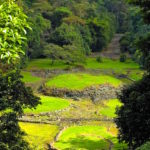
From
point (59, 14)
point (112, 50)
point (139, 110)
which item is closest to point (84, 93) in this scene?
point (139, 110)

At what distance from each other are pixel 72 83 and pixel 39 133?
22260 mm

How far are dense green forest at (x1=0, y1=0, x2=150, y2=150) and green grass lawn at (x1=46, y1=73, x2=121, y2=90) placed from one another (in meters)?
0.18

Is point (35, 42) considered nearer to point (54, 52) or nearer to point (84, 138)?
point (54, 52)

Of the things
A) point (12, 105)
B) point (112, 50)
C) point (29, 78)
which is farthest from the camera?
point (112, 50)

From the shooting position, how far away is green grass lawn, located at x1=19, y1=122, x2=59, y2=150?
36.4 meters

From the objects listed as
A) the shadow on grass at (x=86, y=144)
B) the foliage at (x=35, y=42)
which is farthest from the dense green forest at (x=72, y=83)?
the foliage at (x=35, y=42)

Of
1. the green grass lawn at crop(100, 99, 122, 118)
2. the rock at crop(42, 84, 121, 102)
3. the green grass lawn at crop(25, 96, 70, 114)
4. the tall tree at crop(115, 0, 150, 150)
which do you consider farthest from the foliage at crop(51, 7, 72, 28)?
the tall tree at crop(115, 0, 150, 150)

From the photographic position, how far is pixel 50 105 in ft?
170

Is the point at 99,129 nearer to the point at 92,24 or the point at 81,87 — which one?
the point at 81,87

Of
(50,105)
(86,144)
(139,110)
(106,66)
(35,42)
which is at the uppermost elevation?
(139,110)

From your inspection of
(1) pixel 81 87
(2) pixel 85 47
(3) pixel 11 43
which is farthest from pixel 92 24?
(3) pixel 11 43

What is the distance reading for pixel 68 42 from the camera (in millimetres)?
88125

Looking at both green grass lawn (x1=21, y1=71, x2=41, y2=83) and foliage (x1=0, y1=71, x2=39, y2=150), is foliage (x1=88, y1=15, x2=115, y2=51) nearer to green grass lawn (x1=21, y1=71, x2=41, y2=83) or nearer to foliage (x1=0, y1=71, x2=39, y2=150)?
green grass lawn (x1=21, y1=71, x2=41, y2=83)

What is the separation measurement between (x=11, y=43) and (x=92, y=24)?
9800 centimetres
